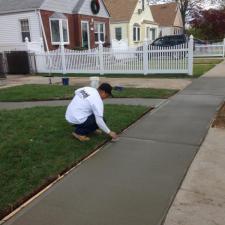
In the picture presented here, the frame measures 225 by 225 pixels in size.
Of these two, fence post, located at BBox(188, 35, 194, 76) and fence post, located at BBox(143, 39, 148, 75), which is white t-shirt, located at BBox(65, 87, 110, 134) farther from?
fence post, located at BBox(143, 39, 148, 75)

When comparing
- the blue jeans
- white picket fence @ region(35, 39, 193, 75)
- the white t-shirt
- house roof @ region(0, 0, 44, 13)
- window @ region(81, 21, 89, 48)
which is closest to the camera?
the white t-shirt

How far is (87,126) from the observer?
5086 mm

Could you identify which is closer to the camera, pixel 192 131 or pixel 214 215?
Answer: pixel 214 215

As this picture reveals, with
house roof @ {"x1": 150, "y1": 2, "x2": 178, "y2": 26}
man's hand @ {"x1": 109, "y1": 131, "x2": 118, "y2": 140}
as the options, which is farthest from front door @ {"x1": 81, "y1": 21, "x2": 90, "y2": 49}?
house roof @ {"x1": 150, "y1": 2, "x2": 178, "y2": 26}

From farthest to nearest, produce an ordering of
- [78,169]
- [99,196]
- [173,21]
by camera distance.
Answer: [173,21] → [78,169] → [99,196]

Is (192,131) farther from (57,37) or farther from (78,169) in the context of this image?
(57,37)

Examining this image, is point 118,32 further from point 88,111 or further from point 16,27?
point 88,111

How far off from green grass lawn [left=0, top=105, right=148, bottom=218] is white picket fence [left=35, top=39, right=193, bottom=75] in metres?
6.55

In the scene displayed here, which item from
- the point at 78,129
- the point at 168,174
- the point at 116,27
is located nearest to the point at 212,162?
the point at 168,174

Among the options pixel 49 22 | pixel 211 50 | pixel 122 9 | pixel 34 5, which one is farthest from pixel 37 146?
pixel 122 9

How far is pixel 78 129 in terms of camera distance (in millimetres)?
5156

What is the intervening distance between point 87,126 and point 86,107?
1.10 feet

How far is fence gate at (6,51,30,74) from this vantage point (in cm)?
1666

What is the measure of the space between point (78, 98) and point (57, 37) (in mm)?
16664
